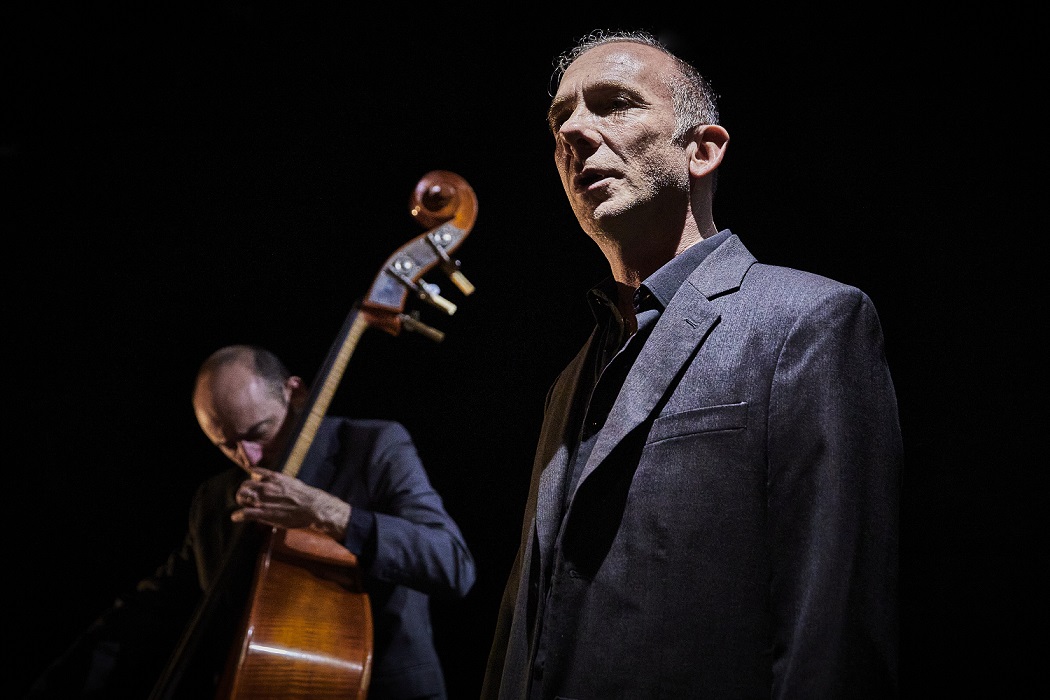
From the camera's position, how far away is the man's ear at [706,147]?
67.4 inches

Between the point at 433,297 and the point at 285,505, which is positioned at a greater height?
the point at 433,297

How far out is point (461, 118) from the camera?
3182mm

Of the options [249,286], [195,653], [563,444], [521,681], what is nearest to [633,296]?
[563,444]

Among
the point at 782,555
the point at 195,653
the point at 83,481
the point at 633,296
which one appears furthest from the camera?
the point at 83,481

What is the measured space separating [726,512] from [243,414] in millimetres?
2203

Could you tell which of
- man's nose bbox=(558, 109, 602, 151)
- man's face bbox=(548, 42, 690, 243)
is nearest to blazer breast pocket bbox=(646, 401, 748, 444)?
man's face bbox=(548, 42, 690, 243)

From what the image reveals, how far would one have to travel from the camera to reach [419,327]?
252cm

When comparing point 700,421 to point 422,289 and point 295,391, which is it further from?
point 295,391

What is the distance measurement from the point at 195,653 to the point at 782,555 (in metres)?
1.99

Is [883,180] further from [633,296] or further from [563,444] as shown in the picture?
[563,444]

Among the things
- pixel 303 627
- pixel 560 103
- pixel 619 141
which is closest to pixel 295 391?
pixel 303 627

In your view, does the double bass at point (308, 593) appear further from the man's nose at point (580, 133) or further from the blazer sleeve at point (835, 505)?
the blazer sleeve at point (835, 505)

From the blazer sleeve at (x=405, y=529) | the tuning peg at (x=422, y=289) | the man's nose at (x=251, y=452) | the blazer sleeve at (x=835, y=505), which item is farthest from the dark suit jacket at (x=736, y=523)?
the man's nose at (x=251, y=452)

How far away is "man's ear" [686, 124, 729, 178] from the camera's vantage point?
1.71m
